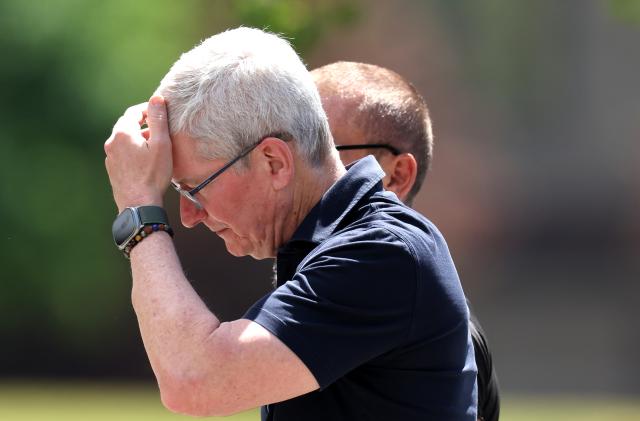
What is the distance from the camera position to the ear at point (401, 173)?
342 centimetres

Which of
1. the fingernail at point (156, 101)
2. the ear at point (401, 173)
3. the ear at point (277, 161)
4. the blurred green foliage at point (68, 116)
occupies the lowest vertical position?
the blurred green foliage at point (68, 116)

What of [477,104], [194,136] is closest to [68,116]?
[477,104]

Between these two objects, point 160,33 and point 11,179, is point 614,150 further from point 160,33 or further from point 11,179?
point 11,179

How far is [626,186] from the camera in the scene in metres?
15.6

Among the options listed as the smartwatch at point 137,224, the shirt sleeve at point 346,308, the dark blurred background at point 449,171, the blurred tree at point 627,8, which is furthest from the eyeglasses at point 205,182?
the dark blurred background at point 449,171

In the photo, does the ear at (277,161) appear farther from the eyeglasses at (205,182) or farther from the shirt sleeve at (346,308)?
the shirt sleeve at (346,308)

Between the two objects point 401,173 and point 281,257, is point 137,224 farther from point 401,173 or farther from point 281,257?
point 401,173

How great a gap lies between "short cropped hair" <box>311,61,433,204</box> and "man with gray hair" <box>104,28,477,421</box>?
0.86 meters

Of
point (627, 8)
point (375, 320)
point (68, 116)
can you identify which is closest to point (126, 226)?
point (375, 320)

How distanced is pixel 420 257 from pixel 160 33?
10.8 metres

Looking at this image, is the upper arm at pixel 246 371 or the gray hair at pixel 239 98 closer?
the upper arm at pixel 246 371

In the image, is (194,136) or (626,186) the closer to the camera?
(194,136)

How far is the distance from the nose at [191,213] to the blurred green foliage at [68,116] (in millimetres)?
9968

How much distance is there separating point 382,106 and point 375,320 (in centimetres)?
136
